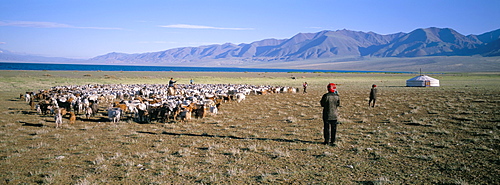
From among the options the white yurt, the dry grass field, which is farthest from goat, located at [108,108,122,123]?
the white yurt

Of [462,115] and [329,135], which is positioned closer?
[329,135]

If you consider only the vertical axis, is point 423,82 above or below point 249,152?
above

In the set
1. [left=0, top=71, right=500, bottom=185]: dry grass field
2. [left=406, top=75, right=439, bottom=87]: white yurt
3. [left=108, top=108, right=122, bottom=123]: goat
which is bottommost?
[left=0, top=71, right=500, bottom=185]: dry grass field

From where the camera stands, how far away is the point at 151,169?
679cm

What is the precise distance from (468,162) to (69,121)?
1401cm

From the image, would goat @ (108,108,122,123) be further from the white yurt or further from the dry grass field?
the white yurt

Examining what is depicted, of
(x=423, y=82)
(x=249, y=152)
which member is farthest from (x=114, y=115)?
(x=423, y=82)

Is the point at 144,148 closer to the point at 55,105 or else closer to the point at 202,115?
the point at 202,115

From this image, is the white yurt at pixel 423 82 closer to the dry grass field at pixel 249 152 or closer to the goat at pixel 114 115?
the dry grass field at pixel 249 152

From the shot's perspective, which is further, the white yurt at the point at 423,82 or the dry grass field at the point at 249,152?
the white yurt at the point at 423,82

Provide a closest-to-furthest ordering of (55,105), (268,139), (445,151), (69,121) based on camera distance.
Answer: (445,151) < (268,139) < (69,121) < (55,105)

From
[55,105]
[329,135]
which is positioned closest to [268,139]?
[329,135]

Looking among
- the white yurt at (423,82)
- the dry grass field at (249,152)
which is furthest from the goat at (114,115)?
the white yurt at (423,82)

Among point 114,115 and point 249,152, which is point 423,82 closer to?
point 249,152
